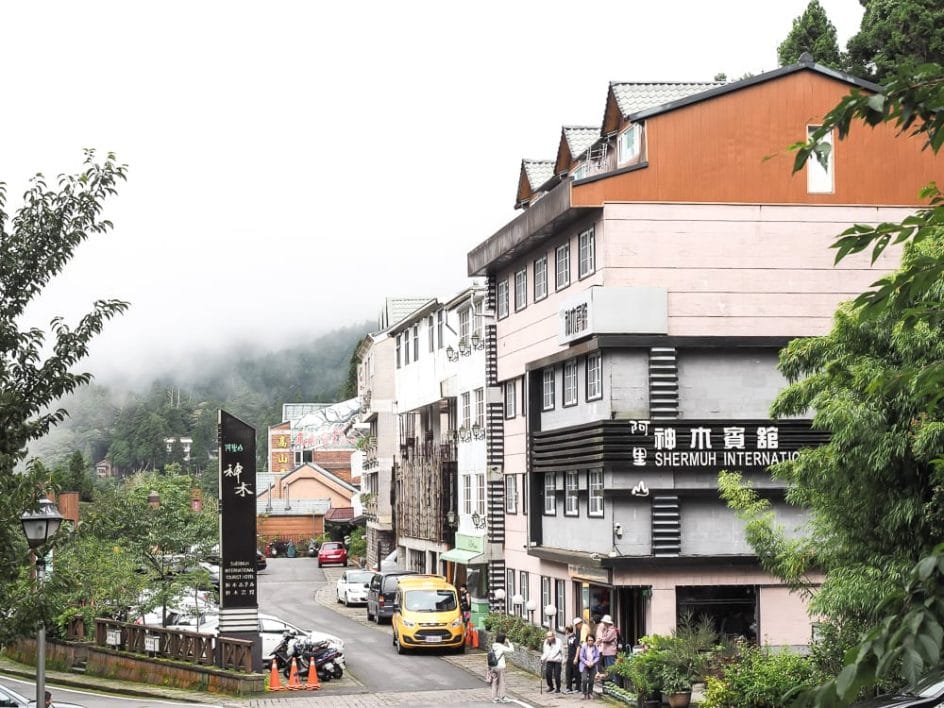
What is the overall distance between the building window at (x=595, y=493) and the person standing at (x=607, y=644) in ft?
12.5

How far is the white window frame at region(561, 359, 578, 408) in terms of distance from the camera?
3864 cm

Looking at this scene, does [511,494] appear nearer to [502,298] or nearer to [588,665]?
[502,298]

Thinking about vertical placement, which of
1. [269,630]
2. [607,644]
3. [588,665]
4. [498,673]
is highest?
[607,644]

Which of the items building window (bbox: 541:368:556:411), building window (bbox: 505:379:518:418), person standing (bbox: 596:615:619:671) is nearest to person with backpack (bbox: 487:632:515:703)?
person standing (bbox: 596:615:619:671)

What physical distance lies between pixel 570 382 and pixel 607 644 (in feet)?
28.4

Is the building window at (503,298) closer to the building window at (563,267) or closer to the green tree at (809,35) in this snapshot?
the building window at (563,267)

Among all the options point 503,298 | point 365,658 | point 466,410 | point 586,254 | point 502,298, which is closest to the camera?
point 586,254

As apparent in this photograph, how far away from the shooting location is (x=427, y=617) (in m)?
42.4

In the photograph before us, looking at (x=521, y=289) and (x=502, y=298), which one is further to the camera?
(x=502, y=298)

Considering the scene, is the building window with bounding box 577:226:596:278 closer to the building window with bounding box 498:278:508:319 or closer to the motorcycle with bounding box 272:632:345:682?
the building window with bounding box 498:278:508:319

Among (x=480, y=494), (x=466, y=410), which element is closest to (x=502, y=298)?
(x=466, y=410)

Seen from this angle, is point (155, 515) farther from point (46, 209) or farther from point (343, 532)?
point (343, 532)

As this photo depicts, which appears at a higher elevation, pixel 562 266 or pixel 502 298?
pixel 502 298

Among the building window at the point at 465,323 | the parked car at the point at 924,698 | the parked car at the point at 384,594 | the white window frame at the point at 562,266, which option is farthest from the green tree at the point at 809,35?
the parked car at the point at 924,698
